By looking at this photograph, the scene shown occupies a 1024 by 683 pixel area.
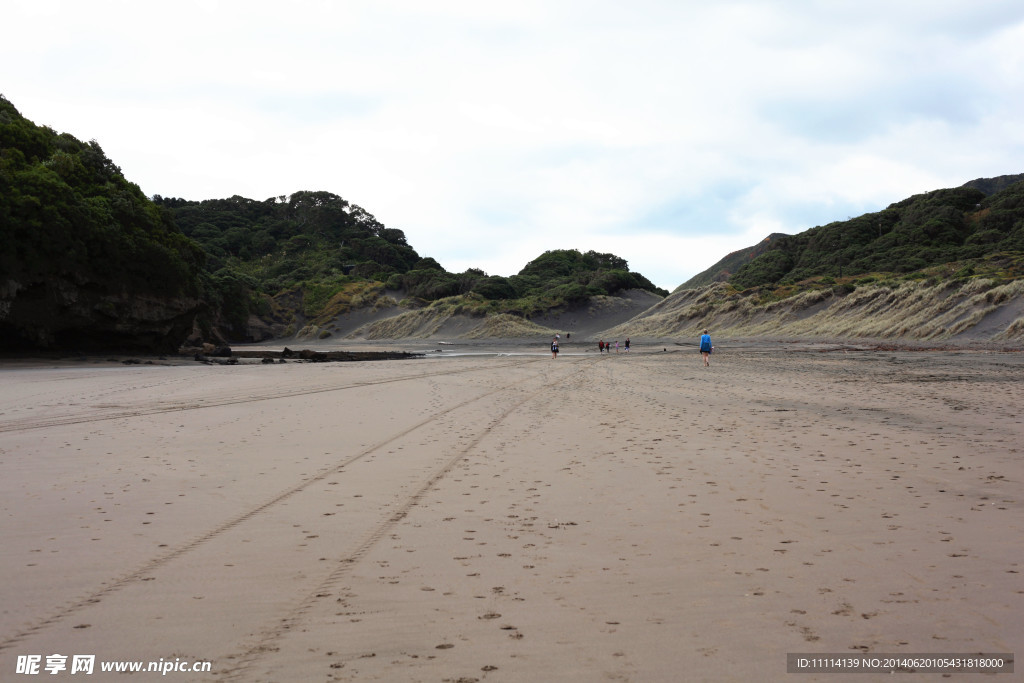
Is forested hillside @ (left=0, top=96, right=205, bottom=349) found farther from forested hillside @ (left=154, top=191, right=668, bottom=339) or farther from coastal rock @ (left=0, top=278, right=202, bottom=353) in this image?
forested hillside @ (left=154, top=191, right=668, bottom=339)

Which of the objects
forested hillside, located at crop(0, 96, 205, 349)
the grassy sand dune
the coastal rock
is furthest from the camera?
the grassy sand dune

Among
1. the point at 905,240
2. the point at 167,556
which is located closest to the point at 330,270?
the point at 905,240

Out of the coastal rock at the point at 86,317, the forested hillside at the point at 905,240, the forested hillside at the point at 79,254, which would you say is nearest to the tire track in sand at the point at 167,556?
the forested hillside at the point at 79,254

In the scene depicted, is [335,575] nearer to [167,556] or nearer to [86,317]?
[167,556]

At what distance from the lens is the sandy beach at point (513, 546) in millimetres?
2939

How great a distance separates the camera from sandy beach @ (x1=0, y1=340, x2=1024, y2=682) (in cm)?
294

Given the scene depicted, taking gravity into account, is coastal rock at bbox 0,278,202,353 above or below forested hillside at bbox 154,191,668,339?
below

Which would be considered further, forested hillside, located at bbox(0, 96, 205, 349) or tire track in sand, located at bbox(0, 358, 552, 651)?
forested hillside, located at bbox(0, 96, 205, 349)

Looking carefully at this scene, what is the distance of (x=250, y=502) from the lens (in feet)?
18.0

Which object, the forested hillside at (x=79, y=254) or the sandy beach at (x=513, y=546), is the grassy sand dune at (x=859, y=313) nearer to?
the sandy beach at (x=513, y=546)

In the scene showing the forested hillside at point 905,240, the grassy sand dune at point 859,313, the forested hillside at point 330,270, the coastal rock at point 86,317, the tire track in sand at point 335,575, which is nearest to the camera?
the tire track in sand at point 335,575

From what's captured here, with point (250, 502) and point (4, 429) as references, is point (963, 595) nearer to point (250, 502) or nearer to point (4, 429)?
point (250, 502)

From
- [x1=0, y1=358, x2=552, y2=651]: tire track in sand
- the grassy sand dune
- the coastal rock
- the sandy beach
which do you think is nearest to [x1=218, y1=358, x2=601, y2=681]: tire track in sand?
the sandy beach

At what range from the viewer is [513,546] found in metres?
4.34
